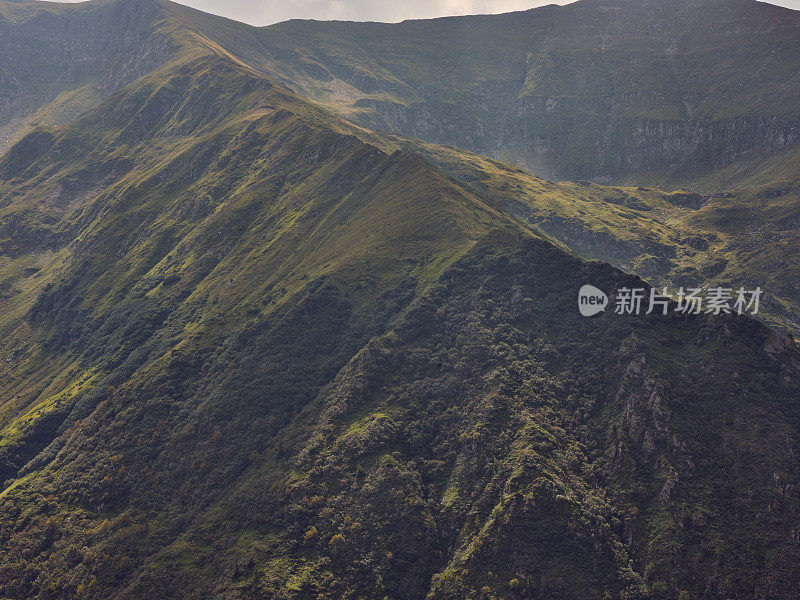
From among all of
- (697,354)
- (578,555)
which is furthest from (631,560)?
(697,354)

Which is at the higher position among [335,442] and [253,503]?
[335,442]

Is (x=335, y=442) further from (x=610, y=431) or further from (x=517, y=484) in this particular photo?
(x=610, y=431)

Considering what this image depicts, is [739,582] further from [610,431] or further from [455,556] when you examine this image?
[455,556]

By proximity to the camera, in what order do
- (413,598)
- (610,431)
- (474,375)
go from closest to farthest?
1. (413,598)
2. (610,431)
3. (474,375)

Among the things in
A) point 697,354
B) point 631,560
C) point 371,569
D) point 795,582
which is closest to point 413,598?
point 371,569

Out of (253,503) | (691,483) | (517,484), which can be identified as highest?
(691,483)

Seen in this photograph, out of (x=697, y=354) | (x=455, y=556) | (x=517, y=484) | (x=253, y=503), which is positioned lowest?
(x=253, y=503)

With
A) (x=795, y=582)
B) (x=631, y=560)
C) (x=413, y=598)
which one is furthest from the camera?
(x=413, y=598)

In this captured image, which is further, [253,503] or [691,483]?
[253,503]

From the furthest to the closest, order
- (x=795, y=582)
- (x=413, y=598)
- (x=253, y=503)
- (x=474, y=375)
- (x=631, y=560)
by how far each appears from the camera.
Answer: (x=474, y=375) < (x=253, y=503) < (x=413, y=598) < (x=631, y=560) < (x=795, y=582)

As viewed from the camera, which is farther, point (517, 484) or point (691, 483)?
point (517, 484)
